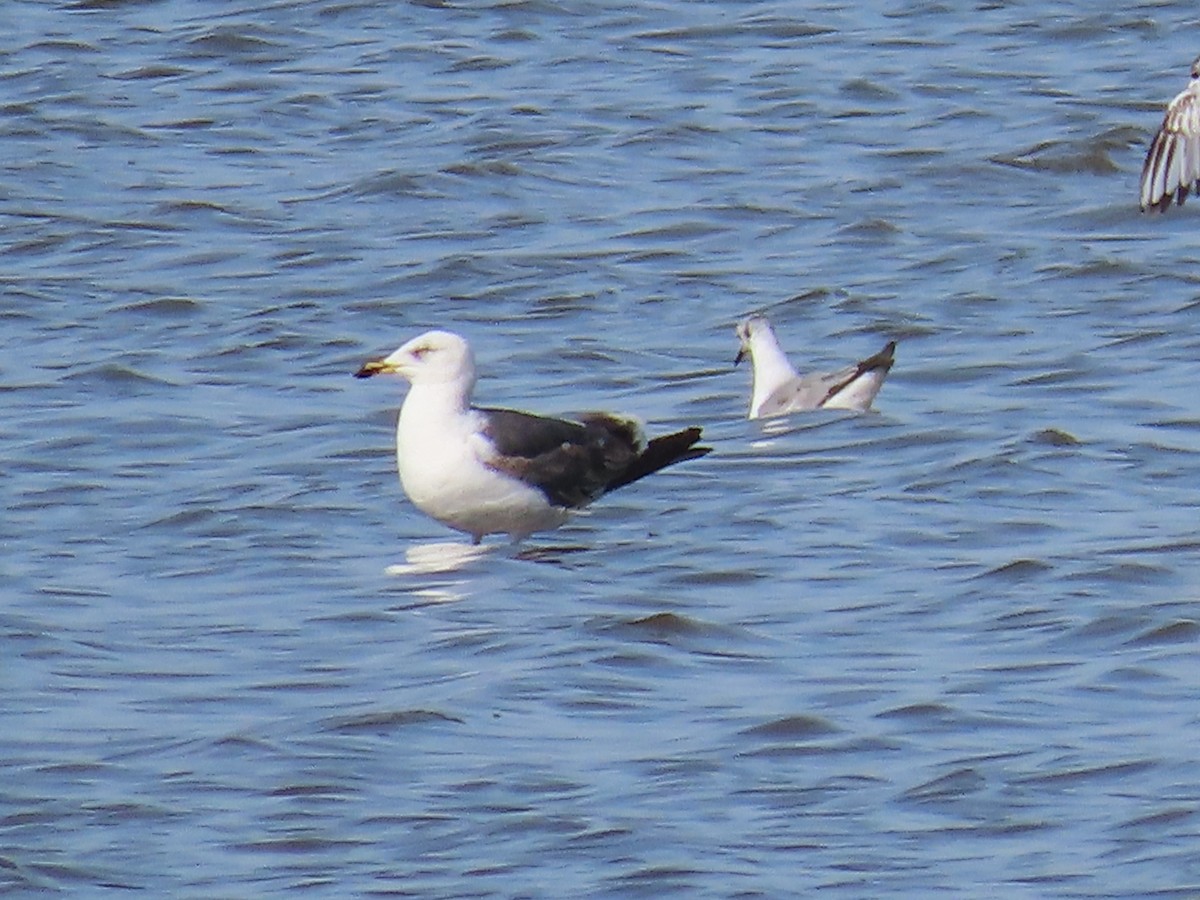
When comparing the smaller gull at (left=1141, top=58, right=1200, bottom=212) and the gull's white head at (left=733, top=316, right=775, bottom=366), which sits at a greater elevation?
the smaller gull at (left=1141, top=58, right=1200, bottom=212)

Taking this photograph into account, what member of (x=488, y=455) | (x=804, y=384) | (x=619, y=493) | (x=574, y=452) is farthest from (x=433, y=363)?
(x=804, y=384)

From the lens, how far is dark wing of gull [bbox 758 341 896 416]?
42.7 ft

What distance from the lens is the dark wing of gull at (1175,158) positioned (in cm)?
1259

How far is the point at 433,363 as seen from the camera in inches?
448

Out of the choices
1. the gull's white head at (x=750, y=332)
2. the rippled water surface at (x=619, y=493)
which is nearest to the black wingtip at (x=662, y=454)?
the rippled water surface at (x=619, y=493)

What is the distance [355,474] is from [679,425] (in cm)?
160

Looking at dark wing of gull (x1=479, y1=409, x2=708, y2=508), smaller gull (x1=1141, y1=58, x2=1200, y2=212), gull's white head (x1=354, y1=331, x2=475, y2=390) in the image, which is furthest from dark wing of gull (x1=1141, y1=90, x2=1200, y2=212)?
gull's white head (x1=354, y1=331, x2=475, y2=390)

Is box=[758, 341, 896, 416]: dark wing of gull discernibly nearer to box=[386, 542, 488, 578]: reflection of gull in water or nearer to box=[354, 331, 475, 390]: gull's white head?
box=[354, 331, 475, 390]: gull's white head

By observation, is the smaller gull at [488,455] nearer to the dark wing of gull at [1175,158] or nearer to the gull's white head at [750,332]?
the gull's white head at [750,332]

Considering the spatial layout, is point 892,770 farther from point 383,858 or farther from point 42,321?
point 42,321

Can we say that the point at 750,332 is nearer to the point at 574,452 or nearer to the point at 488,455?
the point at 574,452

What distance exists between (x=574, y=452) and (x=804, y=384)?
2.18m

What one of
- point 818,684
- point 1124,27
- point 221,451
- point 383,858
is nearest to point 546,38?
point 1124,27

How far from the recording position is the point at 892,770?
26.7 feet
